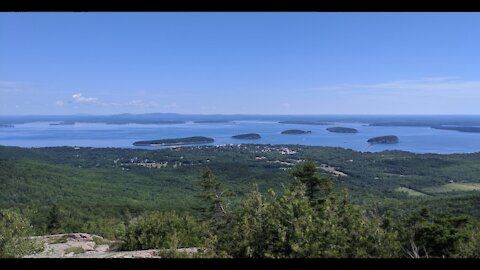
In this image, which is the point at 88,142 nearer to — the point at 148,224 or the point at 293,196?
the point at 148,224

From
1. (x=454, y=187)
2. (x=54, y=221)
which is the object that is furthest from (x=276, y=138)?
(x=54, y=221)

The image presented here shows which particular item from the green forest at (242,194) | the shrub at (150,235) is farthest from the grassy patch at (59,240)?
the shrub at (150,235)

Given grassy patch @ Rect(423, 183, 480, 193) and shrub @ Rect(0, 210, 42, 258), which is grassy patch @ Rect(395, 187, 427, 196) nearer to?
grassy patch @ Rect(423, 183, 480, 193)

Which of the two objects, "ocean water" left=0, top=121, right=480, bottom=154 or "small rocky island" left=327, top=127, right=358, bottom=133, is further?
"small rocky island" left=327, top=127, right=358, bottom=133

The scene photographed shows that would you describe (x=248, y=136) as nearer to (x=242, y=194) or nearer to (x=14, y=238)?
(x=242, y=194)

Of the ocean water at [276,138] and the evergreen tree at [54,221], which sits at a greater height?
the ocean water at [276,138]

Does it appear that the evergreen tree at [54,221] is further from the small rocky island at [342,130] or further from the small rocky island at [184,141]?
the small rocky island at [342,130]

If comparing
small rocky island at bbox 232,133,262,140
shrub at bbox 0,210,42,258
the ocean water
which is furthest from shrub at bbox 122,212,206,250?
small rocky island at bbox 232,133,262,140
